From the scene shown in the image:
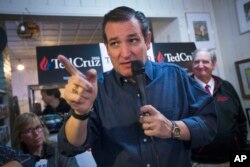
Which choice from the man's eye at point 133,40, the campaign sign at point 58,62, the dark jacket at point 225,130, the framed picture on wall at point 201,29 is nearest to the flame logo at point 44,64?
the campaign sign at point 58,62

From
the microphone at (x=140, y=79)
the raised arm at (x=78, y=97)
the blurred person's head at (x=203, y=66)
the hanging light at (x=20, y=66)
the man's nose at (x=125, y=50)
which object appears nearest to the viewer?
the raised arm at (x=78, y=97)

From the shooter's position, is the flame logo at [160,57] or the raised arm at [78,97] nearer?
the raised arm at [78,97]

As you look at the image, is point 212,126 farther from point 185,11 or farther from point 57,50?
point 185,11

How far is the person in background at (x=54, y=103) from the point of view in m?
3.01

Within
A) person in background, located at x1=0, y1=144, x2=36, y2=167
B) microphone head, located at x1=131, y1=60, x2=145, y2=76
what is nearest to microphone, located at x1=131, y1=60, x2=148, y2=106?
microphone head, located at x1=131, y1=60, x2=145, y2=76

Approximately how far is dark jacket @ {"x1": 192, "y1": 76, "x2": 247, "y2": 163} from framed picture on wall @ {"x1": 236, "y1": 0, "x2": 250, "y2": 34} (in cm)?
110

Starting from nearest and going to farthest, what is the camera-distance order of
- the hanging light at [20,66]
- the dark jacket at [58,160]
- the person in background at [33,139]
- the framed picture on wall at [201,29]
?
the dark jacket at [58,160] < the person in background at [33,139] < the framed picture on wall at [201,29] < the hanging light at [20,66]

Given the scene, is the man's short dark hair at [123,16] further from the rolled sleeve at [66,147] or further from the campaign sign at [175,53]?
the campaign sign at [175,53]

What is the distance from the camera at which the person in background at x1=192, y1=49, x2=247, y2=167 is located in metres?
2.15

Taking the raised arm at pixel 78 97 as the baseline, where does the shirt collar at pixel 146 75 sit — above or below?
above

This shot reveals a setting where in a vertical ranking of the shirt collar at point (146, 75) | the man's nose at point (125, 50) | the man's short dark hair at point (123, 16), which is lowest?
the shirt collar at point (146, 75)

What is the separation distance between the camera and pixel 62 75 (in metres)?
2.68

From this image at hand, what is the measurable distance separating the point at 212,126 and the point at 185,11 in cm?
285

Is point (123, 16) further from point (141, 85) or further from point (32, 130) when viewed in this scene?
point (32, 130)
